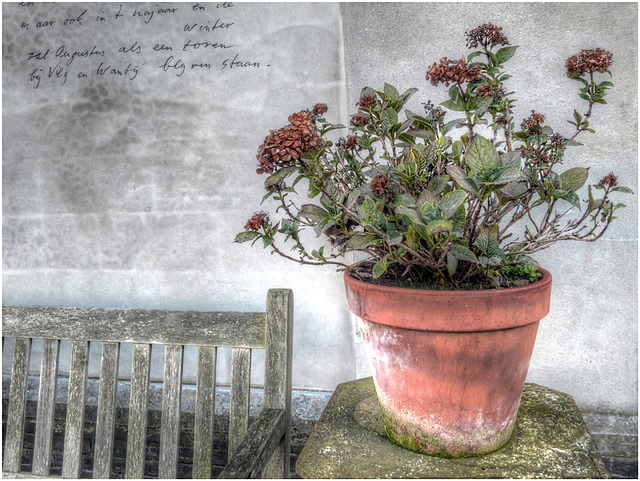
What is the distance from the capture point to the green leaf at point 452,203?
586 mm

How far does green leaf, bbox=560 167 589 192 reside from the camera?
745mm

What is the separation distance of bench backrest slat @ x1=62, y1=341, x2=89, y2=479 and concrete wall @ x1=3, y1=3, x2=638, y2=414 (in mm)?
377

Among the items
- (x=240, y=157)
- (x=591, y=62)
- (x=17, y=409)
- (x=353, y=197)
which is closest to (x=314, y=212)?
(x=353, y=197)

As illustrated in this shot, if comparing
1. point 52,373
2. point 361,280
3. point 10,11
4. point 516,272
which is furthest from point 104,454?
point 10,11

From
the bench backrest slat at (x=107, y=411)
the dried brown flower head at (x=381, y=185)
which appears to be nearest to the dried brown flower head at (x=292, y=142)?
the dried brown flower head at (x=381, y=185)

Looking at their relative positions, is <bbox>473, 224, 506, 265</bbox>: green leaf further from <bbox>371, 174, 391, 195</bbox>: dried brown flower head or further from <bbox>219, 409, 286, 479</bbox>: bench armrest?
<bbox>219, 409, 286, 479</bbox>: bench armrest

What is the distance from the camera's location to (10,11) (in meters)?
1.46

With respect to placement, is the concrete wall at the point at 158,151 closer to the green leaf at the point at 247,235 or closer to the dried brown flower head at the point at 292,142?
the green leaf at the point at 247,235

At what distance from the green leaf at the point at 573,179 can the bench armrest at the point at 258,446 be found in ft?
2.33

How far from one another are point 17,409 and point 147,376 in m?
0.40

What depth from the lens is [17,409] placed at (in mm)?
1124

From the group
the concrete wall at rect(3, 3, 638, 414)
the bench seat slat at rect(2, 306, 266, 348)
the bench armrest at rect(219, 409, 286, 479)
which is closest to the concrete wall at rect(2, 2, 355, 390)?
the concrete wall at rect(3, 3, 638, 414)

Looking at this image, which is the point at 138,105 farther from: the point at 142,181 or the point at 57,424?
the point at 57,424

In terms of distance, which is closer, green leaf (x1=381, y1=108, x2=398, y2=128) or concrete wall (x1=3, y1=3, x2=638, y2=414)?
green leaf (x1=381, y1=108, x2=398, y2=128)
